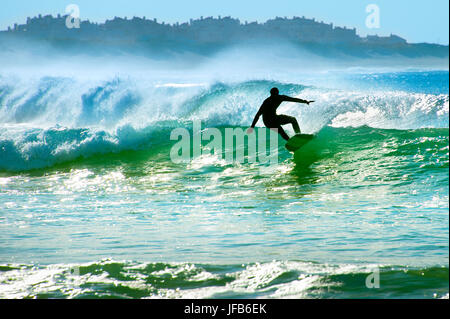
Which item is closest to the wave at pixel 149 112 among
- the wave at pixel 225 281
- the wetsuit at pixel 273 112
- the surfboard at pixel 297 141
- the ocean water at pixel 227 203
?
the ocean water at pixel 227 203

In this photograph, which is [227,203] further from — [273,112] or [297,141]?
[297,141]

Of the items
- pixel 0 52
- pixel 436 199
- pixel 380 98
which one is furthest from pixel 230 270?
pixel 0 52

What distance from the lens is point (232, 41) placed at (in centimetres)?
9656

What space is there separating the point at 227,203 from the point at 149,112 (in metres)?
9.52

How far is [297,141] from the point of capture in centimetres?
1170

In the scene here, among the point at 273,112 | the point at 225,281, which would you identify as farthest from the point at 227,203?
the point at 225,281

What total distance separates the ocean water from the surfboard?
32cm

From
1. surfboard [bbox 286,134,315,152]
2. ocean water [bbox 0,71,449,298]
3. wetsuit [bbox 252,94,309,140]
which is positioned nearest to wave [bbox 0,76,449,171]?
ocean water [bbox 0,71,449,298]

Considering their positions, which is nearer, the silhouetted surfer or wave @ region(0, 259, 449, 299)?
wave @ region(0, 259, 449, 299)

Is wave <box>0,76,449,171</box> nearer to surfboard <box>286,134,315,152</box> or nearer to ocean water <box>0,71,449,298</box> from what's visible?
ocean water <box>0,71,449,298</box>

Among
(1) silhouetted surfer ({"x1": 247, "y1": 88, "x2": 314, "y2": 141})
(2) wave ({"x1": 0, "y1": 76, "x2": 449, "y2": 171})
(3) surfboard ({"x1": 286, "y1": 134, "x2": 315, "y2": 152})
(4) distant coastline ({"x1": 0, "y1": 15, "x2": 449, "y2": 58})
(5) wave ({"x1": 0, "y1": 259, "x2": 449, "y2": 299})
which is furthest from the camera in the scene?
(4) distant coastline ({"x1": 0, "y1": 15, "x2": 449, "y2": 58})

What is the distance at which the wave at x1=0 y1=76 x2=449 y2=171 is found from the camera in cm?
1391
